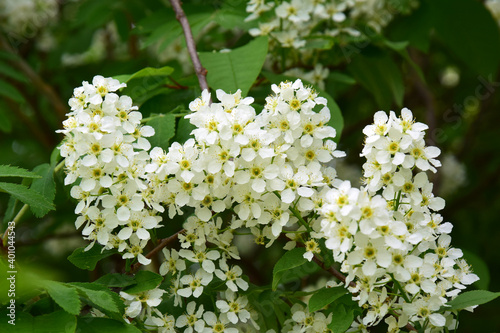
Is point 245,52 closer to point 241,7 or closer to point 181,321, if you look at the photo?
point 241,7

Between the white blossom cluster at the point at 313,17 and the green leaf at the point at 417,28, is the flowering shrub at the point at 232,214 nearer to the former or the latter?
the white blossom cluster at the point at 313,17

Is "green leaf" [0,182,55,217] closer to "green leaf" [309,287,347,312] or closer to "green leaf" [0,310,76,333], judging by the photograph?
"green leaf" [0,310,76,333]

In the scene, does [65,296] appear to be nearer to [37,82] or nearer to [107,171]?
[107,171]

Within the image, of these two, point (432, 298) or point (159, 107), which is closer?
point (432, 298)

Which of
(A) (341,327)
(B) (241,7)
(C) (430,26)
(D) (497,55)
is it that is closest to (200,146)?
(A) (341,327)

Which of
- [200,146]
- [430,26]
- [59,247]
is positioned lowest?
[59,247]

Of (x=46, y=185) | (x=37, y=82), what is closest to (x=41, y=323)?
(x=46, y=185)

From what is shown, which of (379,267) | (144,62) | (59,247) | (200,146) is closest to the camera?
(379,267)

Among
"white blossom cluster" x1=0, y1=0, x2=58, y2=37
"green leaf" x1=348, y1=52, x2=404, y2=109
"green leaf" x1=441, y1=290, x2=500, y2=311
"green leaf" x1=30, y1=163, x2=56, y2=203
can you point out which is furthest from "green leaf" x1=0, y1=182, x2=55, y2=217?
"white blossom cluster" x1=0, y1=0, x2=58, y2=37
